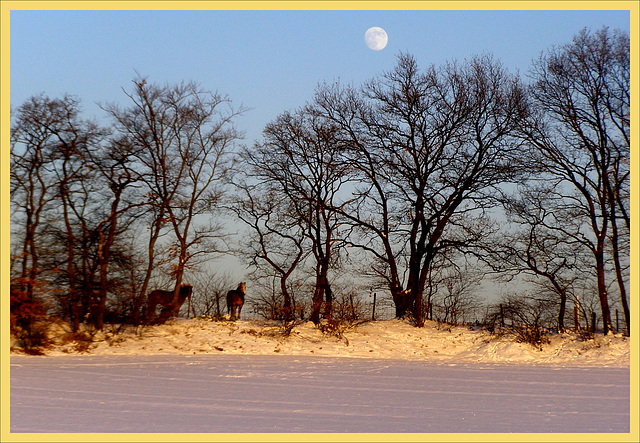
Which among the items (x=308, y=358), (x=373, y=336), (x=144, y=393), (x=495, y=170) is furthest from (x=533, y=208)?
(x=144, y=393)

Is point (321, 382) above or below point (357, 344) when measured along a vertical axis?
below

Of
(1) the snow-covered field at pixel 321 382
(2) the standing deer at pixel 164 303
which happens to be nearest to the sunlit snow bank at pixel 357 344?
(1) the snow-covered field at pixel 321 382

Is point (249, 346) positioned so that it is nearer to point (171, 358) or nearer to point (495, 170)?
point (171, 358)

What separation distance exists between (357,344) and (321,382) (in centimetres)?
740

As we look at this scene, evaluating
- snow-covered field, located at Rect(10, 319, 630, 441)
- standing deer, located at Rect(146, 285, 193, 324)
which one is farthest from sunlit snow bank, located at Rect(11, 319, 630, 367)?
standing deer, located at Rect(146, 285, 193, 324)

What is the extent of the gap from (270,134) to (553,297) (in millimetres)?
12908

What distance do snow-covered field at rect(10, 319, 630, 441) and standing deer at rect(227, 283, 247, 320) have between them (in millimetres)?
1326

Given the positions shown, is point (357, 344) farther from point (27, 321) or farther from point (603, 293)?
point (27, 321)

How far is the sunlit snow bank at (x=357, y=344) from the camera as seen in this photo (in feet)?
60.0

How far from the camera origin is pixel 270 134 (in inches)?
1009

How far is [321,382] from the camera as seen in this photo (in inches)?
514

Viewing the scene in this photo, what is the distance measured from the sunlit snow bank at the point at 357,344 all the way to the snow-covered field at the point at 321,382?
0.06 metres

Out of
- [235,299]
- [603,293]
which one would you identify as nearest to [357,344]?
[235,299]

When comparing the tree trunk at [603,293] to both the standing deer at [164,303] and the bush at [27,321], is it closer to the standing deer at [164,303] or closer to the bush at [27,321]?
the standing deer at [164,303]
